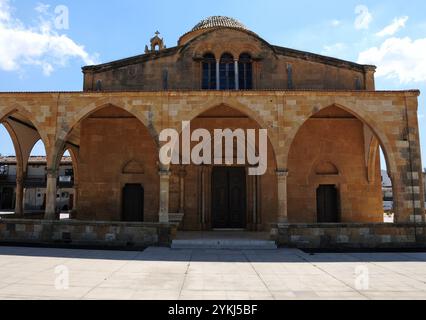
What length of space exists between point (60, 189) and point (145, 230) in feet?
86.6

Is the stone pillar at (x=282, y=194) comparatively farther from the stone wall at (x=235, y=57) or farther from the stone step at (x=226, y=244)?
the stone wall at (x=235, y=57)

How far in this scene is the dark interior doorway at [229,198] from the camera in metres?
13.7

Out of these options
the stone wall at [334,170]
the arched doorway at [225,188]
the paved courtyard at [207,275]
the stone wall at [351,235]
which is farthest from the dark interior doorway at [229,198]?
the paved courtyard at [207,275]

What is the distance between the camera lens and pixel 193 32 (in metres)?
16.9

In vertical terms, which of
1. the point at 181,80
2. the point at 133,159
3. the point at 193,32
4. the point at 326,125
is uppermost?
the point at 193,32

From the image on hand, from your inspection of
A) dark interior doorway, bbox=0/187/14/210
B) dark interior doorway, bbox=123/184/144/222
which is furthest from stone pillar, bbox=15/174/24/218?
dark interior doorway, bbox=0/187/14/210

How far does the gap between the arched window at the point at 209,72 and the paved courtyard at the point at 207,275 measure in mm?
7141

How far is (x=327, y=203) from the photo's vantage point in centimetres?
1378

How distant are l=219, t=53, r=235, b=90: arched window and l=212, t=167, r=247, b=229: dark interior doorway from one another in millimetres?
3360

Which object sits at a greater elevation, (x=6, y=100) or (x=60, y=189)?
(x=6, y=100)

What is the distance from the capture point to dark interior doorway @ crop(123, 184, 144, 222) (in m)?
13.7
